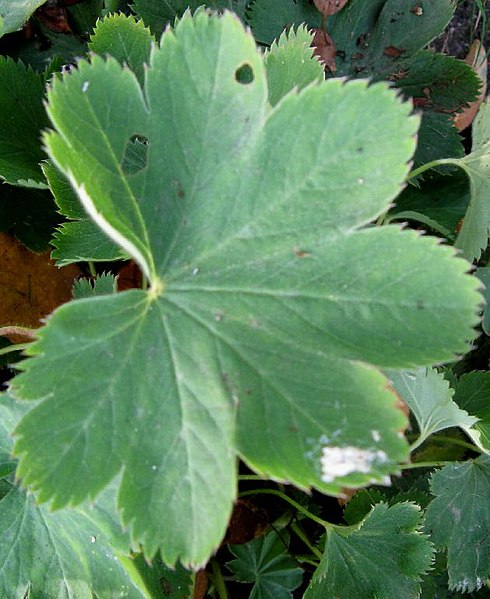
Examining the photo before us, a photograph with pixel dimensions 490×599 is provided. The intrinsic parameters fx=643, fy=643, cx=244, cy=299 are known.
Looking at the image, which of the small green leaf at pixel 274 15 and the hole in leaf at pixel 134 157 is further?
the small green leaf at pixel 274 15

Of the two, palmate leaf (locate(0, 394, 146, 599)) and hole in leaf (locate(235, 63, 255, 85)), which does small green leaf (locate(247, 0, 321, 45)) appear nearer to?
hole in leaf (locate(235, 63, 255, 85))

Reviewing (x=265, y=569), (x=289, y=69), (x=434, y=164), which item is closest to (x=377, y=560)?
(x=265, y=569)

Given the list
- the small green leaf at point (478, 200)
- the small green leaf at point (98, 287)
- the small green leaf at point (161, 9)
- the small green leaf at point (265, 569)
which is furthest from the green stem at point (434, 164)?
the small green leaf at point (265, 569)

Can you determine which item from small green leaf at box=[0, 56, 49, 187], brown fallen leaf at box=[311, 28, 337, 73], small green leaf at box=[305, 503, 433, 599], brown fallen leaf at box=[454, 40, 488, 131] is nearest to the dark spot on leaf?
brown fallen leaf at box=[311, 28, 337, 73]

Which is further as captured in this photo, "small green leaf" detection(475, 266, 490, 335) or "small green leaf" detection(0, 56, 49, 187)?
"small green leaf" detection(475, 266, 490, 335)

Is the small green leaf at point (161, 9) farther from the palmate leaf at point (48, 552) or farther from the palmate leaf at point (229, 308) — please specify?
the palmate leaf at point (48, 552)
